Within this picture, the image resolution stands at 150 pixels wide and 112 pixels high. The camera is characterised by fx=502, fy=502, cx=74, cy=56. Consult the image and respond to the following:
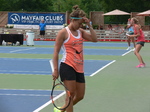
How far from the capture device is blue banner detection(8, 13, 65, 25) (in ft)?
151

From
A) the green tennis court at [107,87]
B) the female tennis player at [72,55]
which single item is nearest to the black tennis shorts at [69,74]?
the female tennis player at [72,55]

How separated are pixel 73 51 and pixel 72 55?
2.6 inches

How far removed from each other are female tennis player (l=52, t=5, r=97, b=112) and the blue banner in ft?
125

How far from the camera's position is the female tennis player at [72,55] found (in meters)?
7.70

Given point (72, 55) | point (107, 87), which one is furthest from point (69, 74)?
point (107, 87)

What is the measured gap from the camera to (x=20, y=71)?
16.6 m

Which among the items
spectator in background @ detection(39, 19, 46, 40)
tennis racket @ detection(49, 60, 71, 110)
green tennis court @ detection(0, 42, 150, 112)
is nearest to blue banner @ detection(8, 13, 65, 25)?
spectator in background @ detection(39, 19, 46, 40)

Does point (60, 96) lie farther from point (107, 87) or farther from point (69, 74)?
point (107, 87)

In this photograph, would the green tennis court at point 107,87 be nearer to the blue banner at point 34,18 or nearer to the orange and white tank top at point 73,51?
the orange and white tank top at point 73,51

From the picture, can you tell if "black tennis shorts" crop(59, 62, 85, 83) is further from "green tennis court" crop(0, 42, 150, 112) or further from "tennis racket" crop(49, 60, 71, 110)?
"green tennis court" crop(0, 42, 150, 112)

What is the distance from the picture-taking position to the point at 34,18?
46.4m

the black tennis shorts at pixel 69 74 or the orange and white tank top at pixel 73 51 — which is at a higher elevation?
the orange and white tank top at pixel 73 51

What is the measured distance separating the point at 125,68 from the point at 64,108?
1080 cm

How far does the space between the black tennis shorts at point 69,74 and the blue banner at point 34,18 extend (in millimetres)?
38003
